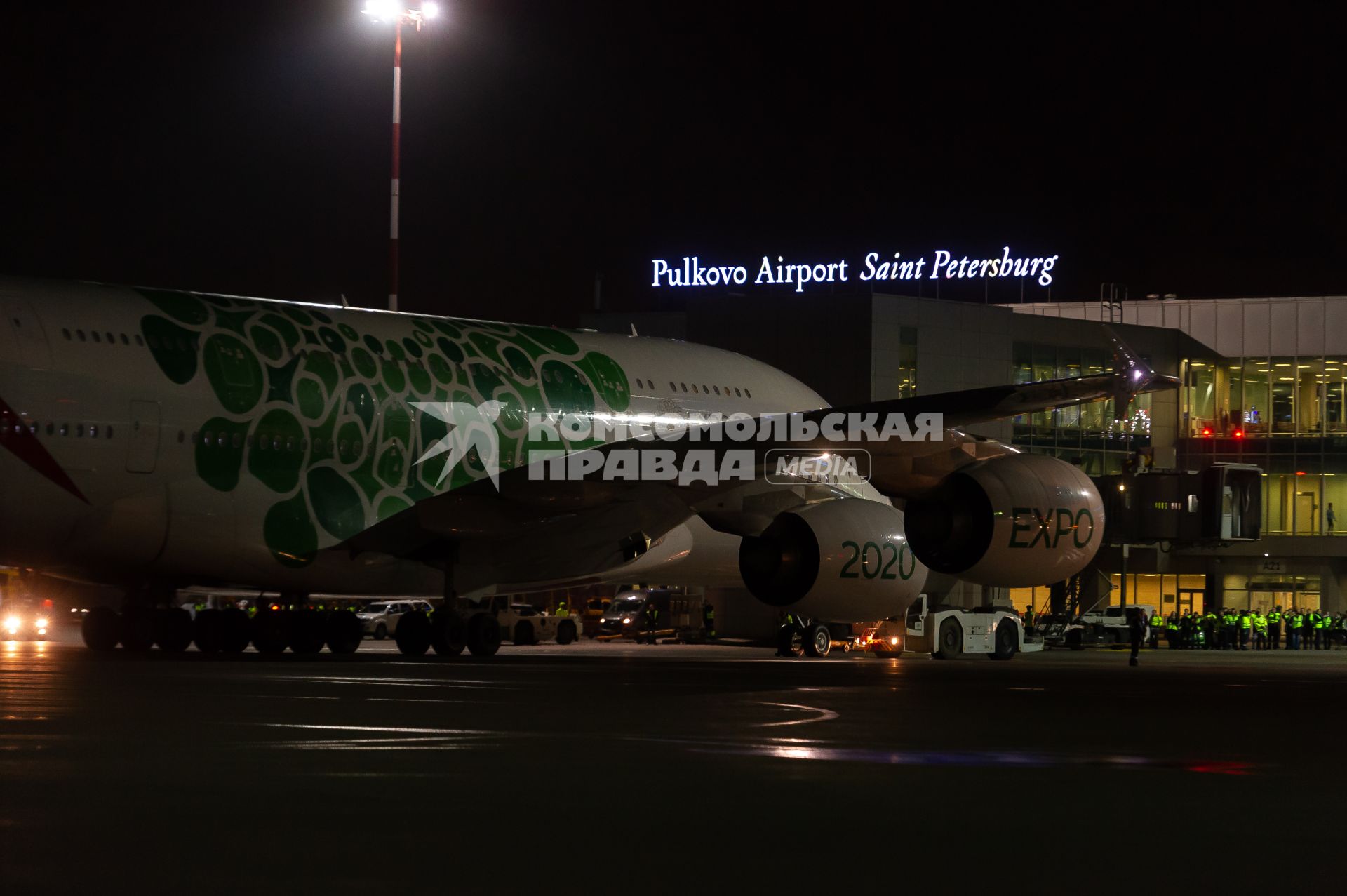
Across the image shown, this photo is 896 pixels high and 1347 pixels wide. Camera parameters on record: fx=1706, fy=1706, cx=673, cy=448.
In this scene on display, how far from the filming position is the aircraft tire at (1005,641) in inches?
1259

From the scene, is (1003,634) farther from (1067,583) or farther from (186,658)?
(1067,583)

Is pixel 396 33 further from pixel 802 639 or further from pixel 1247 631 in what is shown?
pixel 1247 631

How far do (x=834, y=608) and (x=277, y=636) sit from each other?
7.33 m

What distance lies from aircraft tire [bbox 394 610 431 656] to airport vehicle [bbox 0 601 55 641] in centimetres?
1975

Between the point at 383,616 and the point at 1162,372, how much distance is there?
31026 millimetres

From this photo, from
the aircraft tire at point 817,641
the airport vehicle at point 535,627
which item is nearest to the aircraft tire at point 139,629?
the aircraft tire at point 817,641

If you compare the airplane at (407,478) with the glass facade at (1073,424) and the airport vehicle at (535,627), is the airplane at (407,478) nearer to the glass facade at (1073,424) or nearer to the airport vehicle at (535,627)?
the airport vehicle at (535,627)

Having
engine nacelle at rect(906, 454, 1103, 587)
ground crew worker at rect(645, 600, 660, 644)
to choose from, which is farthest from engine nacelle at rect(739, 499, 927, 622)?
ground crew worker at rect(645, 600, 660, 644)

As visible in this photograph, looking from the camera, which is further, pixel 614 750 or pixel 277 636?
pixel 277 636

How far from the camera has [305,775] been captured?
7449 mm

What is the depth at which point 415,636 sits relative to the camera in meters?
22.1

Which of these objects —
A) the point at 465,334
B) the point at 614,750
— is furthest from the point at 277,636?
the point at 614,750

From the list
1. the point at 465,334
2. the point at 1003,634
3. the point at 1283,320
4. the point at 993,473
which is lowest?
the point at 1003,634

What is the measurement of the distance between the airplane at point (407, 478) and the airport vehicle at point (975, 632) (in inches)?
354
